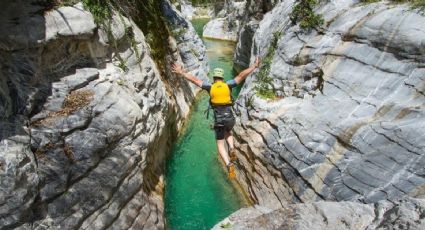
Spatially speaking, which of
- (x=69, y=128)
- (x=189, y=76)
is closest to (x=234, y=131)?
(x=189, y=76)

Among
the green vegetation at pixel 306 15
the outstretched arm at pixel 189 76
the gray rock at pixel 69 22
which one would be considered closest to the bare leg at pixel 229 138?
the outstretched arm at pixel 189 76

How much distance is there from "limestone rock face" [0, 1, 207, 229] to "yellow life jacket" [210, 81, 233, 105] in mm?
1966

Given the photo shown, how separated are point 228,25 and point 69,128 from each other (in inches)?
1182

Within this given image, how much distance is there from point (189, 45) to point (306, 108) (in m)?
10.2

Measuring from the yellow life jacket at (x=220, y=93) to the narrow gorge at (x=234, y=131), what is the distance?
1575mm

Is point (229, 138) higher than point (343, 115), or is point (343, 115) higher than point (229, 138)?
point (343, 115)

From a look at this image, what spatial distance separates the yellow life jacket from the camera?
34.5 feet

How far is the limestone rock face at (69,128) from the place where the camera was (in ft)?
25.3

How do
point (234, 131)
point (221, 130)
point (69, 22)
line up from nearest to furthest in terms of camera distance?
point (69, 22) < point (221, 130) < point (234, 131)

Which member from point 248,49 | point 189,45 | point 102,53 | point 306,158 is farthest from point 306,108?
point 248,49

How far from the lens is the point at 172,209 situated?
36.6ft

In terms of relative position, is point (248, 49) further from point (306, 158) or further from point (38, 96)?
point (38, 96)

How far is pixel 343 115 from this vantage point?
9.39 meters

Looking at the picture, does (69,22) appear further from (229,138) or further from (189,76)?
(229,138)
